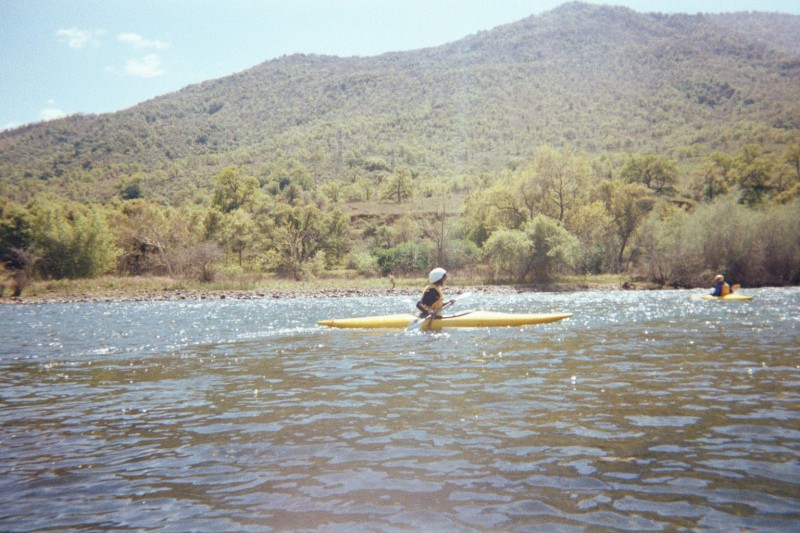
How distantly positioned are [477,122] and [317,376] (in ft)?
583

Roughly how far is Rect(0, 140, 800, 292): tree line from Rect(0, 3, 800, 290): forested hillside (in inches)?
8.5

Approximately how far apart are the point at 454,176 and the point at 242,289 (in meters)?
87.5

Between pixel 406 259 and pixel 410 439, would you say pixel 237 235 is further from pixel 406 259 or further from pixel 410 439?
pixel 410 439

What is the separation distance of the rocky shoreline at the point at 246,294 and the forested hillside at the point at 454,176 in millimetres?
3997

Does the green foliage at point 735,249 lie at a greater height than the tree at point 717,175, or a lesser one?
lesser

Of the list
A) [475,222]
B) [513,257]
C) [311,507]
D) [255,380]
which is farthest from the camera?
[475,222]

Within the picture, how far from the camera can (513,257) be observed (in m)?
46.8

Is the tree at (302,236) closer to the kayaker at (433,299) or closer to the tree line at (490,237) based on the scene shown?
the tree line at (490,237)

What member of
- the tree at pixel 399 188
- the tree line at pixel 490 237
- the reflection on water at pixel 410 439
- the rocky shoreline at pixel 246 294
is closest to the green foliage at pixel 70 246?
the tree line at pixel 490 237

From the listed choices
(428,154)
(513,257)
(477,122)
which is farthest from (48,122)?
(513,257)

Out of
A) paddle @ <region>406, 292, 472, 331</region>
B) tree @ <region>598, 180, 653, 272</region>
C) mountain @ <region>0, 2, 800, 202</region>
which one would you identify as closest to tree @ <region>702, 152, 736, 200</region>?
tree @ <region>598, 180, 653, 272</region>

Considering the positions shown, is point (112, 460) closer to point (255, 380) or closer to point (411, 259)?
point (255, 380)

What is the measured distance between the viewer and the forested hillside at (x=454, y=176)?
52.3 meters

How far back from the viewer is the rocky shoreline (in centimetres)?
3772
